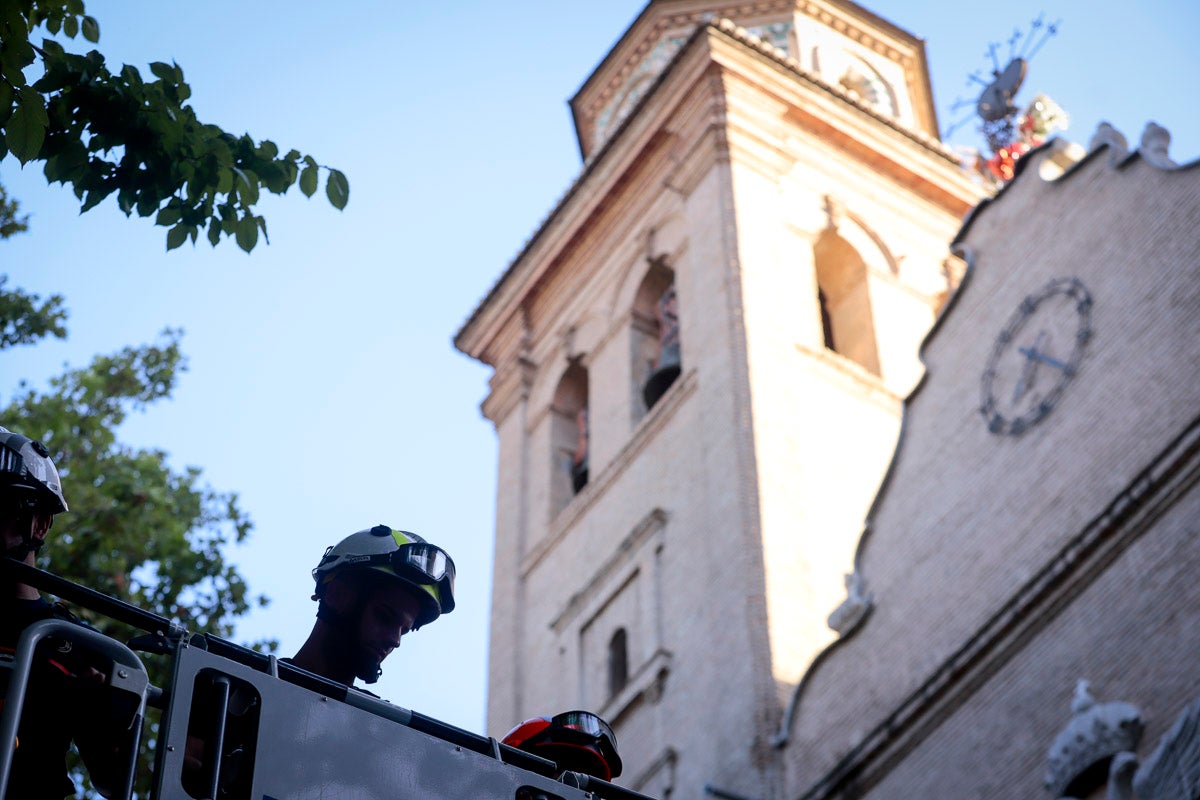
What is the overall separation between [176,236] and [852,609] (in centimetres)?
1003

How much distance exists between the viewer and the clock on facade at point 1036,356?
591 inches

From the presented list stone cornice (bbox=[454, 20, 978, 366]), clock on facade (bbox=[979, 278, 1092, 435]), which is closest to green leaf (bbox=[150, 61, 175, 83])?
clock on facade (bbox=[979, 278, 1092, 435])

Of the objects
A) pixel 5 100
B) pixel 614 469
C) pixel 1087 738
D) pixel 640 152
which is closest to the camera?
pixel 5 100

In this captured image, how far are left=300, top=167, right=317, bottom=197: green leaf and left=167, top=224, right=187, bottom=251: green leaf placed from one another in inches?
18.9

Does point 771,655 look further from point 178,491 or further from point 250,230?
point 250,230

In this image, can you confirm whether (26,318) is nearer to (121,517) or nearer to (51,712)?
(121,517)

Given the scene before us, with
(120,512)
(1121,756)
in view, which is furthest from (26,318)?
(1121,756)

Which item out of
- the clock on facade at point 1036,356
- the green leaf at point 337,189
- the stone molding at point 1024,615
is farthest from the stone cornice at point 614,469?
the green leaf at point 337,189

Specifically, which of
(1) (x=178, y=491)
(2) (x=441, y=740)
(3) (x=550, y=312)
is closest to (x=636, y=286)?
(3) (x=550, y=312)

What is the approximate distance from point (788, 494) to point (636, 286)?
217 inches

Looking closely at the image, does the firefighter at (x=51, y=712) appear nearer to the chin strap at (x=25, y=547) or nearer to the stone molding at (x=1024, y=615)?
the chin strap at (x=25, y=547)

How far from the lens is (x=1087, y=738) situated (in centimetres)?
1253

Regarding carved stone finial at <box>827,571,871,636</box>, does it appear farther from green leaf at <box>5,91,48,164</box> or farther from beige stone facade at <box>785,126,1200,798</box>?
green leaf at <box>5,91,48,164</box>

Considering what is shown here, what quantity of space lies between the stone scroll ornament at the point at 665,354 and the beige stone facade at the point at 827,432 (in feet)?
0.89
